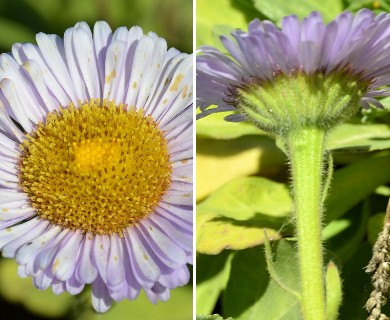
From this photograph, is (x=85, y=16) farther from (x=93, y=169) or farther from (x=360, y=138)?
(x=360, y=138)

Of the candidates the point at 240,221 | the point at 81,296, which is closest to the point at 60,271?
the point at 81,296

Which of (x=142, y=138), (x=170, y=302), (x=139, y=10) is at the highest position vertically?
(x=139, y=10)

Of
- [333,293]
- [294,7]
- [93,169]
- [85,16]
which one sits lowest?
[333,293]

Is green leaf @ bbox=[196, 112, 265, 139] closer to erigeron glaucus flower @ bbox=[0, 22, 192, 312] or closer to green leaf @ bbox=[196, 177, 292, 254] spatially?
green leaf @ bbox=[196, 177, 292, 254]

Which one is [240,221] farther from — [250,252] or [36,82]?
[36,82]

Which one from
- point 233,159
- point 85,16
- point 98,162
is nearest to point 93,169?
point 98,162

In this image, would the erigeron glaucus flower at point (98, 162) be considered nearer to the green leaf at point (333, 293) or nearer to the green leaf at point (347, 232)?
the green leaf at point (333, 293)
